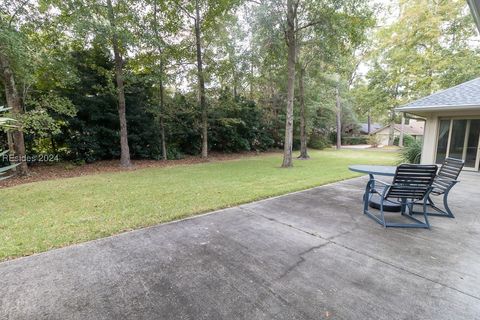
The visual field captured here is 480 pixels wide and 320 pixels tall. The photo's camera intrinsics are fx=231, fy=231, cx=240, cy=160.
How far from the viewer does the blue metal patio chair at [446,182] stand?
4094 millimetres

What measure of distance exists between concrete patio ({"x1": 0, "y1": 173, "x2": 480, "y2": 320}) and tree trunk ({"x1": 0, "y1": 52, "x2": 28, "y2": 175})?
618 centimetres

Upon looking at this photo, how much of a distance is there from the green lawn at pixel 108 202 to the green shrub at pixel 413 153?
5.36 m

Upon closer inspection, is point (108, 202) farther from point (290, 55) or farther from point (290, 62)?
point (290, 55)

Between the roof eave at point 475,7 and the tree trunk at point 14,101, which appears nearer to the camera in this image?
the roof eave at point 475,7

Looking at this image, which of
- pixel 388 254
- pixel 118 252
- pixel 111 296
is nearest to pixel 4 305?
pixel 111 296

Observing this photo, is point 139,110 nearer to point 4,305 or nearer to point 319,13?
point 319,13

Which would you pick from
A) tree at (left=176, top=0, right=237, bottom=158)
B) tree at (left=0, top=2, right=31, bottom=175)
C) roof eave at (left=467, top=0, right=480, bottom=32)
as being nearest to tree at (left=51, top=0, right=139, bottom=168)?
tree at (left=0, top=2, right=31, bottom=175)

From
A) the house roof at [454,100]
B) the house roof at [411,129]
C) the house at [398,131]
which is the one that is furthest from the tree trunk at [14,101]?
the house roof at [411,129]

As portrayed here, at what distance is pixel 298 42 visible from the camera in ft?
36.7

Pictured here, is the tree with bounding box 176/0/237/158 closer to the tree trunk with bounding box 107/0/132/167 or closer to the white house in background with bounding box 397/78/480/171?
the tree trunk with bounding box 107/0/132/167

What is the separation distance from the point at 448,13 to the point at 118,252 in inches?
799

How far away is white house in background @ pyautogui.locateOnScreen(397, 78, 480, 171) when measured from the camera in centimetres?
865

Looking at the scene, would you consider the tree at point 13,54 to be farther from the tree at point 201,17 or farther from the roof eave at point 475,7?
the roof eave at point 475,7

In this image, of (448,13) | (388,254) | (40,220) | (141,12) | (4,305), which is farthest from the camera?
(448,13)
